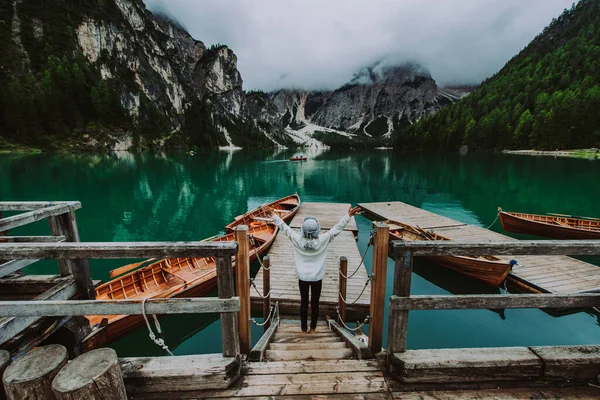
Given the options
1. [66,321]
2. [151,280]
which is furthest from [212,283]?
[66,321]

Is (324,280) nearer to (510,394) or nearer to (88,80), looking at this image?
(510,394)

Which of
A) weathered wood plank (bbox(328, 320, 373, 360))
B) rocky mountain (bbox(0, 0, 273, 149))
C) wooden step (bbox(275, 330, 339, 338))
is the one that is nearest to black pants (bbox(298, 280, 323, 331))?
wooden step (bbox(275, 330, 339, 338))

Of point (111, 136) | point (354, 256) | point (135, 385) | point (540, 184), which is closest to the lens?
point (135, 385)

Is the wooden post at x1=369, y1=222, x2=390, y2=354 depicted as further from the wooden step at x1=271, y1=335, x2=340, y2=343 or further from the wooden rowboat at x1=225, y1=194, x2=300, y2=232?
the wooden rowboat at x1=225, y1=194, x2=300, y2=232

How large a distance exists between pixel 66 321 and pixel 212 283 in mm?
6202

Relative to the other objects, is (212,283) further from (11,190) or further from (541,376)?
(11,190)

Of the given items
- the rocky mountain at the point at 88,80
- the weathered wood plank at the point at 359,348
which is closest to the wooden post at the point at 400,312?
the weathered wood plank at the point at 359,348

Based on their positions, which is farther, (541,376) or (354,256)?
(354,256)

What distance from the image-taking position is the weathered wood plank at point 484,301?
3.10 m

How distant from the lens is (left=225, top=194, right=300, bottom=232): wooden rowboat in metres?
16.5

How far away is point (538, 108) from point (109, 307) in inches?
5029

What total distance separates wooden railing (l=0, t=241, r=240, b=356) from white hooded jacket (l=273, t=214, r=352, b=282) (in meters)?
1.90

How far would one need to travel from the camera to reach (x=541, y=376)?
3104 mm

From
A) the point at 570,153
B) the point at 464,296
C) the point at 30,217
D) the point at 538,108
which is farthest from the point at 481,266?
the point at 538,108
